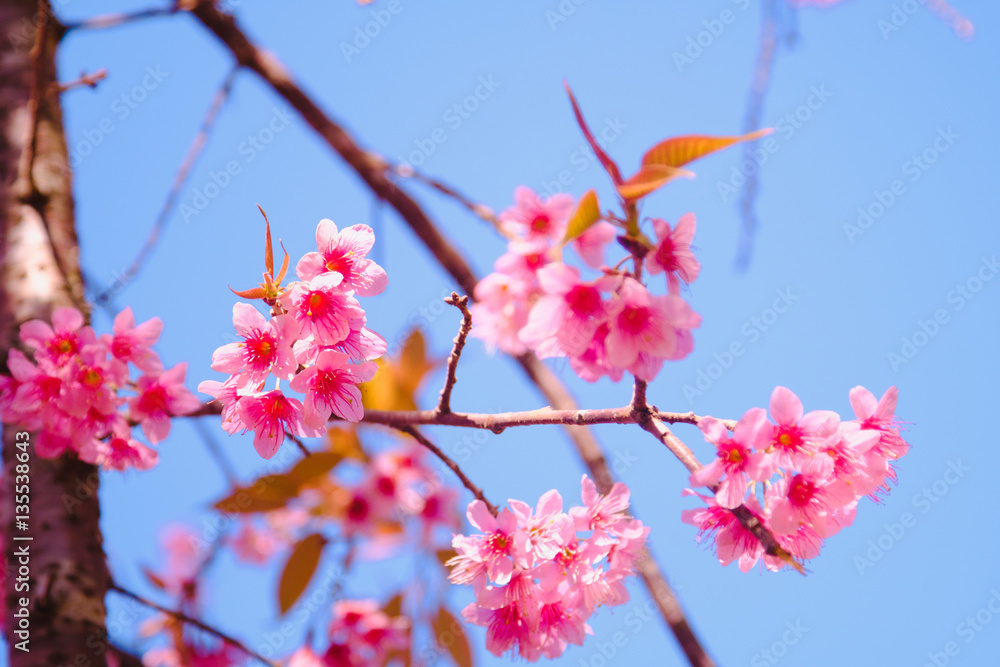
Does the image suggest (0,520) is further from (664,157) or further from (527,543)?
(664,157)

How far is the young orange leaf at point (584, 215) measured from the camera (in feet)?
2.39

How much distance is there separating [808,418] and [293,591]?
1.34 meters

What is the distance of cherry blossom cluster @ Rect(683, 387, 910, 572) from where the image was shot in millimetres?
766

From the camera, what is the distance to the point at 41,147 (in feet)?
5.04

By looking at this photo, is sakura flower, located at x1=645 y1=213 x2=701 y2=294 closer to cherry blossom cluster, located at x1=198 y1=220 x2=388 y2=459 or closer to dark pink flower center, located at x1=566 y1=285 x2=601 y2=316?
dark pink flower center, located at x1=566 y1=285 x2=601 y2=316

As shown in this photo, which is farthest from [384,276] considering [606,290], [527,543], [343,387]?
[527,543]

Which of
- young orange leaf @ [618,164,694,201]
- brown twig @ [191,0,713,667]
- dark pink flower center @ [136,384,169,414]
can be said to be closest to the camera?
young orange leaf @ [618,164,694,201]

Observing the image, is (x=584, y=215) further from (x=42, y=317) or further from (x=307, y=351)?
(x=42, y=317)

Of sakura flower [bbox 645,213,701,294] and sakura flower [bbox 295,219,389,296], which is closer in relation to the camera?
sakura flower [bbox 645,213,701,294]

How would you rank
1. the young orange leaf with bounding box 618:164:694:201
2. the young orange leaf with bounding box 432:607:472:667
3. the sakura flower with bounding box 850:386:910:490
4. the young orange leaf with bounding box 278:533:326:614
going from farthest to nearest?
the young orange leaf with bounding box 432:607:472:667 < the young orange leaf with bounding box 278:533:326:614 < the sakura flower with bounding box 850:386:910:490 < the young orange leaf with bounding box 618:164:694:201

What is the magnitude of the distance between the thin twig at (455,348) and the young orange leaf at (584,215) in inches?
6.6

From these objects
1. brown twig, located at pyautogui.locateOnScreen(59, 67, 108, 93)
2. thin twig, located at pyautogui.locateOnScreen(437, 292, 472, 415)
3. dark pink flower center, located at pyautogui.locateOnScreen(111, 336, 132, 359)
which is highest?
brown twig, located at pyautogui.locateOnScreen(59, 67, 108, 93)

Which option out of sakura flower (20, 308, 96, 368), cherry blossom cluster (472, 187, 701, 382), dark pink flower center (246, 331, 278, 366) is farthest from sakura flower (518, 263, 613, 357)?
sakura flower (20, 308, 96, 368)

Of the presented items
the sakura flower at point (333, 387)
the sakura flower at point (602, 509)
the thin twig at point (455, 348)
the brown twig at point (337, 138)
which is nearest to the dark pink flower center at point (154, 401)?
the sakura flower at point (333, 387)
